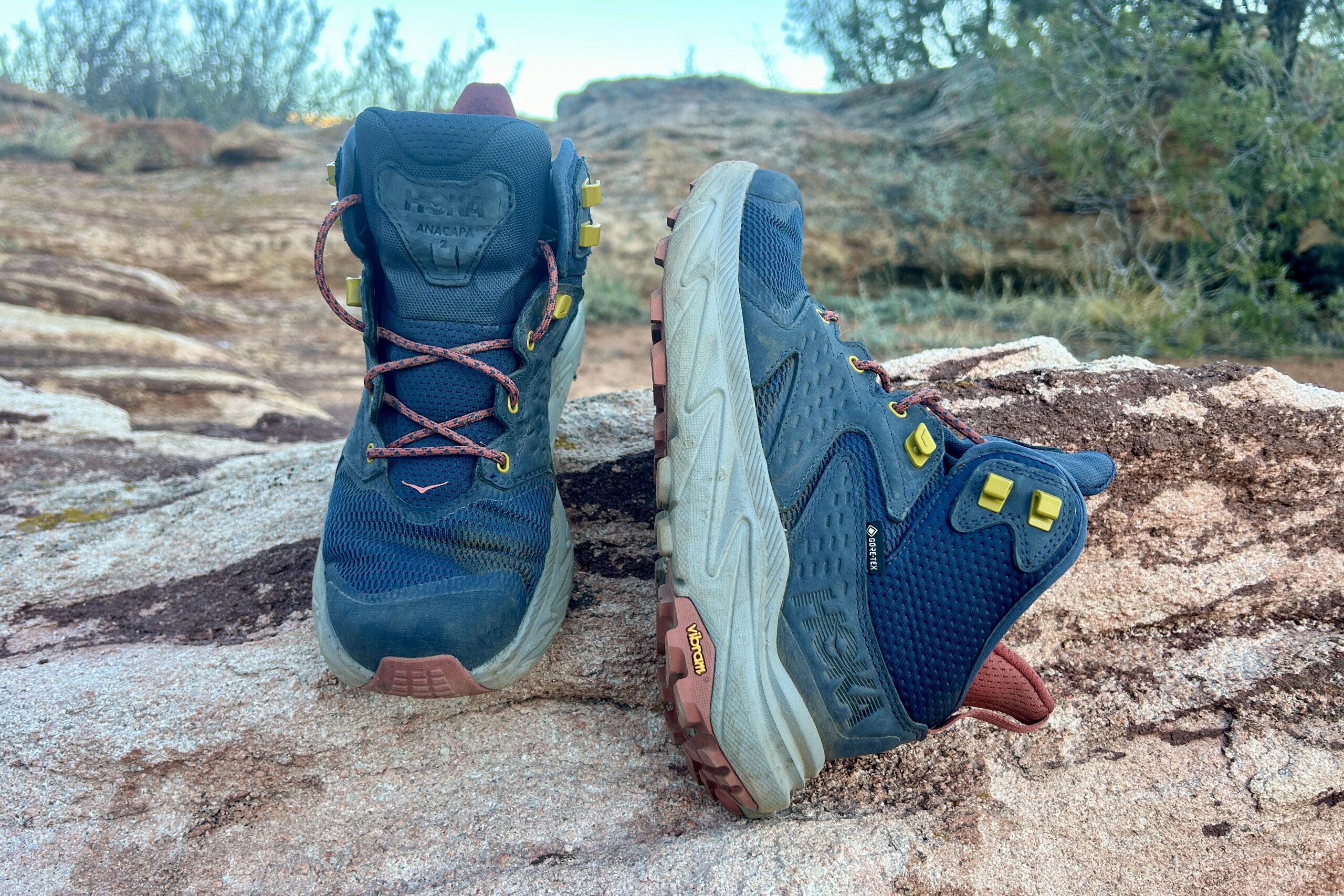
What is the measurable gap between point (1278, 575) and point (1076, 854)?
850 mm

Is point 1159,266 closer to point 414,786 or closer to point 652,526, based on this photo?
point 652,526

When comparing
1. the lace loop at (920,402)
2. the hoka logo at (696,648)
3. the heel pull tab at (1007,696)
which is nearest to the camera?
the hoka logo at (696,648)

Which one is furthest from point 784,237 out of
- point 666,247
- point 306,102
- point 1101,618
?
point 306,102

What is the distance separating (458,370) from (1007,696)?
1.07 metres

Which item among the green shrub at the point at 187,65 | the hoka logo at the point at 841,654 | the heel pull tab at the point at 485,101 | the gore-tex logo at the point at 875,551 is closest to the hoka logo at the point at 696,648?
the hoka logo at the point at 841,654

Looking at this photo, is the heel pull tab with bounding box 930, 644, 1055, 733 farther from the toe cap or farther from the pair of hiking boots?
the toe cap

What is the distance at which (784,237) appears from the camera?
153 centimetres

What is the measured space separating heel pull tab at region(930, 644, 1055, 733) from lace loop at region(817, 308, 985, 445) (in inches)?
13.9

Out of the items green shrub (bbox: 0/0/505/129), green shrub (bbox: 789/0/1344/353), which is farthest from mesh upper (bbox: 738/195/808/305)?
green shrub (bbox: 0/0/505/129)

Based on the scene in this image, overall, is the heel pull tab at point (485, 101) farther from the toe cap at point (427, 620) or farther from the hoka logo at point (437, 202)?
the toe cap at point (427, 620)

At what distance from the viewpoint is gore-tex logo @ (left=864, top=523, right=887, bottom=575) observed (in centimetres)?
133

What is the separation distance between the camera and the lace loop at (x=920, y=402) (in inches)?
56.6

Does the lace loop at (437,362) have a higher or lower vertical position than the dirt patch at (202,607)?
higher

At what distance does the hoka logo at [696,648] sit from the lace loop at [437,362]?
0.48 metres
